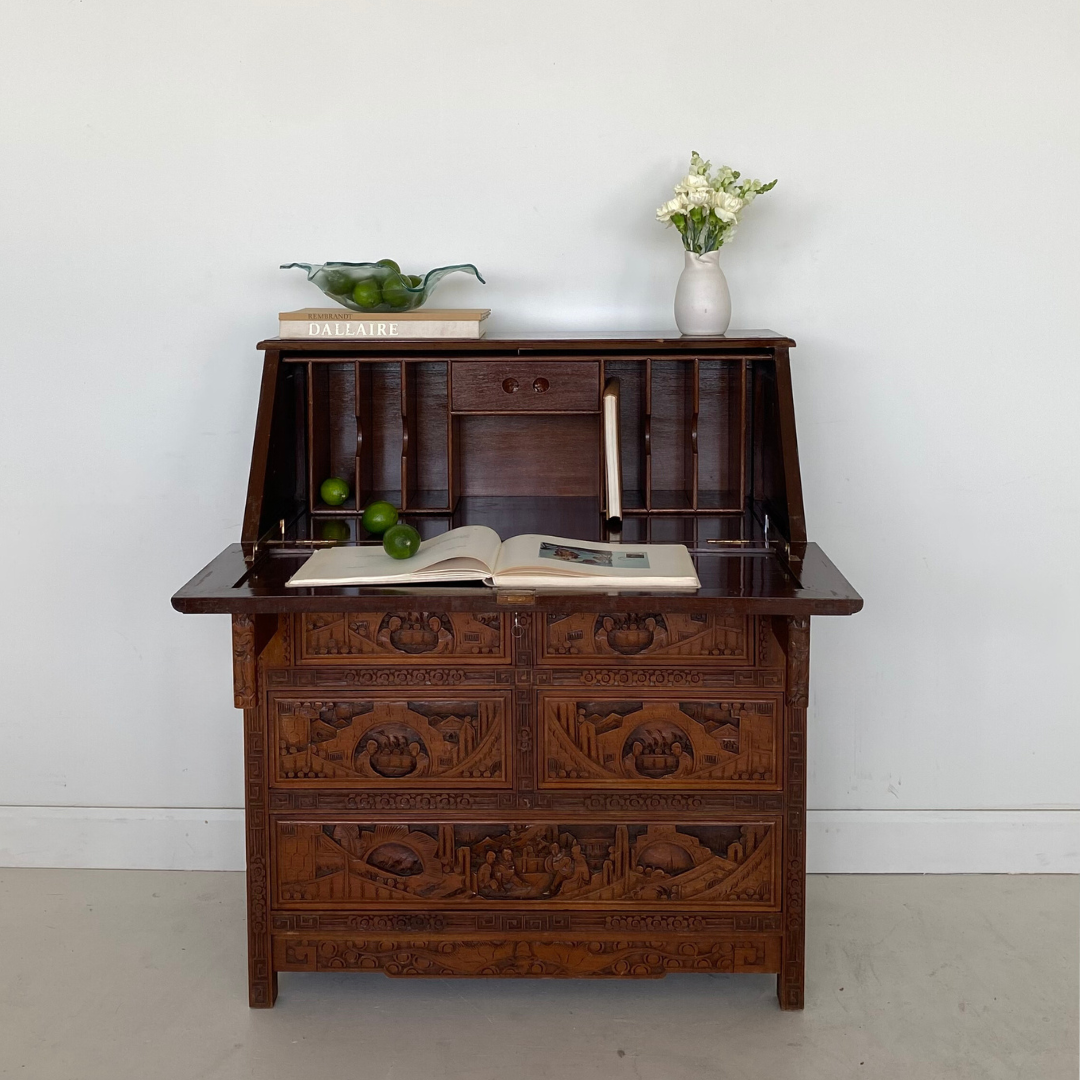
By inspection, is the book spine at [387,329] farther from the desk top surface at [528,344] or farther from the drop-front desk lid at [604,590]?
the drop-front desk lid at [604,590]

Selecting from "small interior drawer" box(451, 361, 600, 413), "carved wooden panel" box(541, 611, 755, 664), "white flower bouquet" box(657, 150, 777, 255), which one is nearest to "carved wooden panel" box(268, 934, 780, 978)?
"carved wooden panel" box(541, 611, 755, 664)

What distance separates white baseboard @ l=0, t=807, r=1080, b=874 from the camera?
301 centimetres

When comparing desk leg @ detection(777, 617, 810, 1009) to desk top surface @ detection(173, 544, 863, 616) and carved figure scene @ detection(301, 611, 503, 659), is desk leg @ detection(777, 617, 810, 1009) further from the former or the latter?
carved figure scene @ detection(301, 611, 503, 659)

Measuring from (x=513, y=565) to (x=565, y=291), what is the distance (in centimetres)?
98

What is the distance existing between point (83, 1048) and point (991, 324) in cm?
249

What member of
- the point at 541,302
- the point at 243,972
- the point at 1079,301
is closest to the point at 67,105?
the point at 541,302

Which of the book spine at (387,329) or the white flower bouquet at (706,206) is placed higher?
the white flower bouquet at (706,206)

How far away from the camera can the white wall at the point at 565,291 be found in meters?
2.76

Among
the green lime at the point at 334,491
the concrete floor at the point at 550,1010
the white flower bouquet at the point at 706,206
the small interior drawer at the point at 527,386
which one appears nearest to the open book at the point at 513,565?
the green lime at the point at 334,491

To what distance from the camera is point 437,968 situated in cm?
244

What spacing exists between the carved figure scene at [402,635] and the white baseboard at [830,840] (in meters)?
0.92

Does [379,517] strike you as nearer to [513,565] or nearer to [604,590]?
[513,565]

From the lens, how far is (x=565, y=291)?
2861mm

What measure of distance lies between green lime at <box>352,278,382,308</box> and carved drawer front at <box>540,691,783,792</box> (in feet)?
3.02
